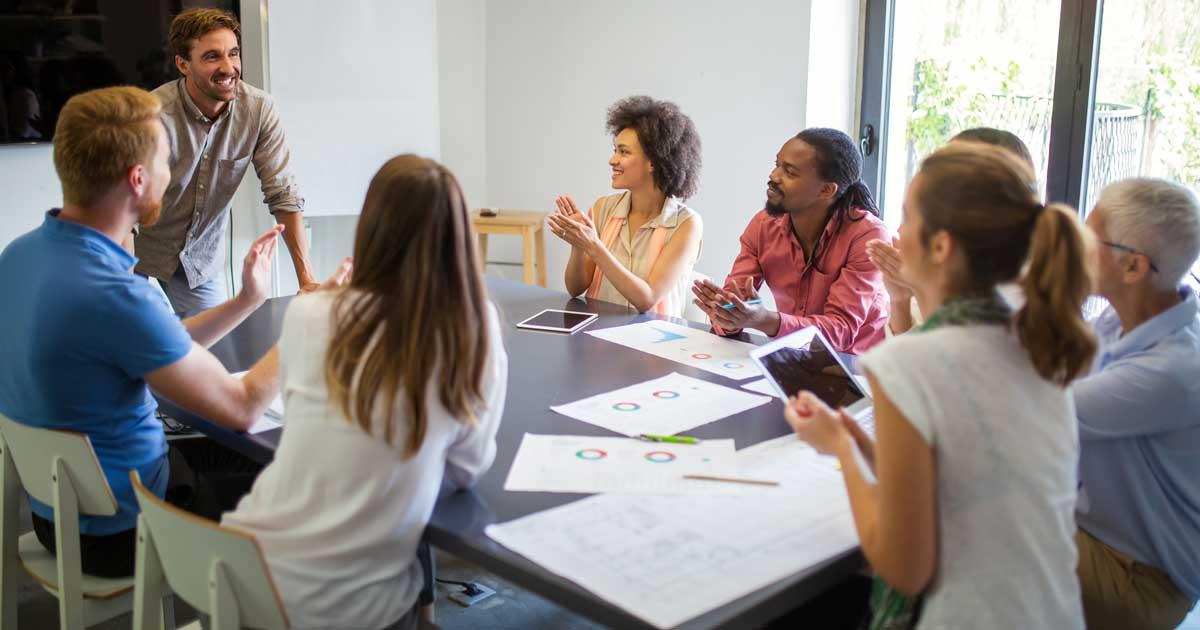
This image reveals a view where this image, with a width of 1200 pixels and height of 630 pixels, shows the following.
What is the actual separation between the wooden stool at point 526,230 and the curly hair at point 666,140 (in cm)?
148

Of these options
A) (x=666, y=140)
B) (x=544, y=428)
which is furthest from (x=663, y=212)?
(x=544, y=428)

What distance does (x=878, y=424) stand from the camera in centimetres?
125

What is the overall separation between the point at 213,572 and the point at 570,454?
1.90 feet

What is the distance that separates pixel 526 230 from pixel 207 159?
5.28ft

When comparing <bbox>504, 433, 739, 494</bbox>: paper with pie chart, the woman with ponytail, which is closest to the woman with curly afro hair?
<bbox>504, 433, 739, 494</bbox>: paper with pie chart

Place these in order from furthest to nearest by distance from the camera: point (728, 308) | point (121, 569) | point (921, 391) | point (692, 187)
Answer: point (692, 187) → point (728, 308) → point (121, 569) → point (921, 391)

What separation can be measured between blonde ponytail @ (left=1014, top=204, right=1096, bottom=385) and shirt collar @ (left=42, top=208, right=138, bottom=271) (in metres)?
1.44

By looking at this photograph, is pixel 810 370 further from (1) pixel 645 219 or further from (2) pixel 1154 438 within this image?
(1) pixel 645 219

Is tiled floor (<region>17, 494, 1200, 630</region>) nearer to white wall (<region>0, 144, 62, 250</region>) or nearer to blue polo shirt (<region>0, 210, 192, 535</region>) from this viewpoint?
blue polo shirt (<region>0, 210, 192, 535</region>)

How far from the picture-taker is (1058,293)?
1.23 meters

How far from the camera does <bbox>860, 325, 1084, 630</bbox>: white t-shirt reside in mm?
1231

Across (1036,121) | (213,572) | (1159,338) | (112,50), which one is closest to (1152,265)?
(1159,338)

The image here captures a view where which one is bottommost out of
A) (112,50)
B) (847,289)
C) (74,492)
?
(74,492)

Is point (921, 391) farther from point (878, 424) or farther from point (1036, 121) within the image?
point (1036, 121)
